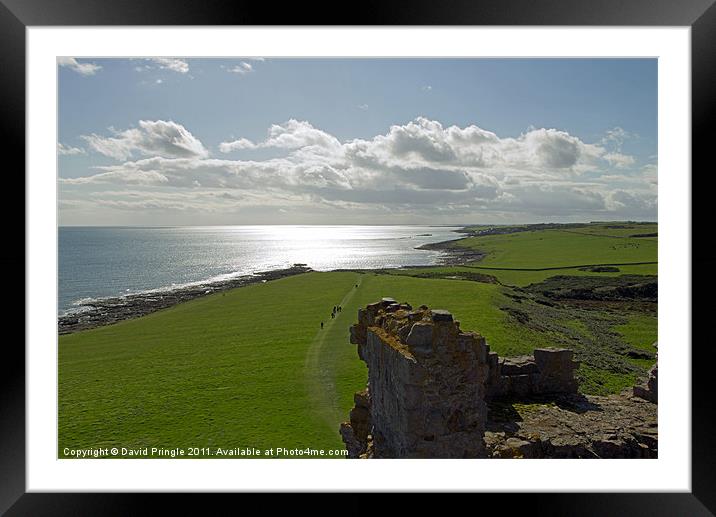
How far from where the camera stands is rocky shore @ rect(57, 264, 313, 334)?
17828 millimetres

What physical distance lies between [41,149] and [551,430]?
26.1 feet

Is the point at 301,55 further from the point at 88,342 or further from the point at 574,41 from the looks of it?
the point at 88,342

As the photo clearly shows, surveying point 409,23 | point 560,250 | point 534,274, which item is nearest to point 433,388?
point 409,23

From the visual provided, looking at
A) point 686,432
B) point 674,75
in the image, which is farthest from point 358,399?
point 674,75

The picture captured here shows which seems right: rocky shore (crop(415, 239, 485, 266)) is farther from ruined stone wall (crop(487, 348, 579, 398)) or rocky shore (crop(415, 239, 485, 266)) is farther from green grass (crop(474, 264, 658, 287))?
ruined stone wall (crop(487, 348, 579, 398))

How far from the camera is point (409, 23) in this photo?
3760mm

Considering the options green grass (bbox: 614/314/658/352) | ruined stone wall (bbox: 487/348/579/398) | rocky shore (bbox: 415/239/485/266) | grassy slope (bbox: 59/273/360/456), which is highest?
rocky shore (bbox: 415/239/485/266)

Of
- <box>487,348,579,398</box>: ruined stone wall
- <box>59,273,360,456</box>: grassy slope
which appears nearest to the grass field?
<box>59,273,360,456</box>: grassy slope

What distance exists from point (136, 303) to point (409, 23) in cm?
2066

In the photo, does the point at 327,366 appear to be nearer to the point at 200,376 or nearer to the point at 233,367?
the point at 233,367

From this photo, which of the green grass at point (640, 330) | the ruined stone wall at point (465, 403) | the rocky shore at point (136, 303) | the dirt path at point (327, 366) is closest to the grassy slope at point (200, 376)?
the dirt path at point (327, 366)

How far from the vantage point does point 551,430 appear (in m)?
6.61

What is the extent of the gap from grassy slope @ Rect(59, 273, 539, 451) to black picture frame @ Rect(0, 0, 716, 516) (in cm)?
550

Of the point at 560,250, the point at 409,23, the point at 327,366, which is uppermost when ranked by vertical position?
the point at 409,23
